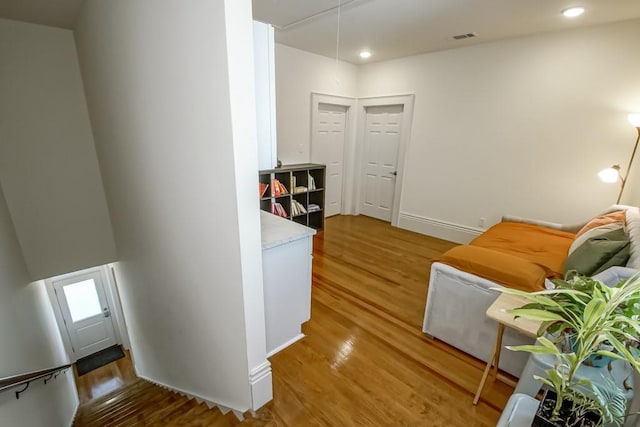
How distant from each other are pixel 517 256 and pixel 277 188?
2.90m

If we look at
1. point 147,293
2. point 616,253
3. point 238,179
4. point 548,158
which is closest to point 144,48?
point 238,179

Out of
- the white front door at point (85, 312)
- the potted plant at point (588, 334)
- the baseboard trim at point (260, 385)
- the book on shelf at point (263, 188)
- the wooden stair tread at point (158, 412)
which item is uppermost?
→ the potted plant at point (588, 334)

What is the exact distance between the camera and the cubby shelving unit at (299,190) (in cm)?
390

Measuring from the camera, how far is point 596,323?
0.64 meters

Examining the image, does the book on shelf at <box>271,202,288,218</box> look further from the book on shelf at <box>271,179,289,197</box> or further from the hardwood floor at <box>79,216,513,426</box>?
the hardwood floor at <box>79,216,513,426</box>

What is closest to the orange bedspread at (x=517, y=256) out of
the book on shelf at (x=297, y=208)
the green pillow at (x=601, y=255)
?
the green pillow at (x=601, y=255)

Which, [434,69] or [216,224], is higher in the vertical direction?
[434,69]

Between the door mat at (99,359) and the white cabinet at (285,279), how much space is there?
4.45m

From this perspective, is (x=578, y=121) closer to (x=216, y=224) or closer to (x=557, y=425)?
(x=557, y=425)

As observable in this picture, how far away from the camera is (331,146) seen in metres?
4.98

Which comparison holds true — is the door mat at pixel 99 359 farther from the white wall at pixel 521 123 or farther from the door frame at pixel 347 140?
the white wall at pixel 521 123

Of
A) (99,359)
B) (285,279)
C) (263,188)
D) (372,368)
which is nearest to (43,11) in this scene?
(263,188)

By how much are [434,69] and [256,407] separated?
4499mm

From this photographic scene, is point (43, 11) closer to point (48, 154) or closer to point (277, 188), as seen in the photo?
point (48, 154)
